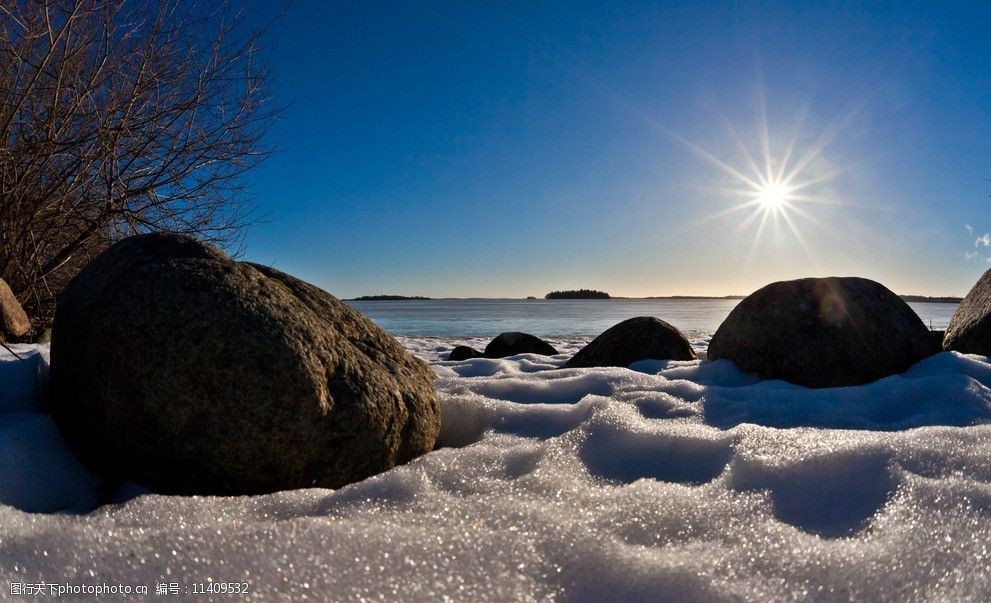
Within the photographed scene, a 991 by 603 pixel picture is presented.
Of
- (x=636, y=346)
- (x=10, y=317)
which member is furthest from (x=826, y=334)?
(x=10, y=317)

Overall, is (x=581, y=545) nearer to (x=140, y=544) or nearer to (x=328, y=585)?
(x=328, y=585)

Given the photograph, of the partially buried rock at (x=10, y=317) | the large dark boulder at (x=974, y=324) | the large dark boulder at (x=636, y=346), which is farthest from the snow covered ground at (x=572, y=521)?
the large dark boulder at (x=636, y=346)

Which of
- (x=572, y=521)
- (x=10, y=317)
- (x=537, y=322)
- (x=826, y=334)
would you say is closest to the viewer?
(x=572, y=521)

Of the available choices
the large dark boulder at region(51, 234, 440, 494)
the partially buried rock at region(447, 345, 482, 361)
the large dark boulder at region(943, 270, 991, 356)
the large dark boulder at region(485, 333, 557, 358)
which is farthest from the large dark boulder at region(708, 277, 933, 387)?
the partially buried rock at region(447, 345, 482, 361)

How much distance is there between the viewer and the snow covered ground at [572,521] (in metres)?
1.06

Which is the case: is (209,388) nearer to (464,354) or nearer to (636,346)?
(636,346)

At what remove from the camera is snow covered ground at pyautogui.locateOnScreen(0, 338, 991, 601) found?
3.48 feet

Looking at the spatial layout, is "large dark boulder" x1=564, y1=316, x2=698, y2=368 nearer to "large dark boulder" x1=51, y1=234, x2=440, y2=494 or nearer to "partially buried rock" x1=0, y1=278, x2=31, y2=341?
"large dark boulder" x1=51, y1=234, x2=440, y2=494

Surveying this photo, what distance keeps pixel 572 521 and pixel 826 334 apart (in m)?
2.96

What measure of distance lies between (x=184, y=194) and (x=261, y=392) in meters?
3.82

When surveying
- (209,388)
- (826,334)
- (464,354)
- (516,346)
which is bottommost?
(464,354)

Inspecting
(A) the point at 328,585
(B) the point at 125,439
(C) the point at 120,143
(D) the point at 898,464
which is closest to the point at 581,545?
(A) the point at 328,585

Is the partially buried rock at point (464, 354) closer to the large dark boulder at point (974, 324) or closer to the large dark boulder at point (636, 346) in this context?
the large dark boulder at point (636, 346)

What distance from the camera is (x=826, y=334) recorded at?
3.55 m
